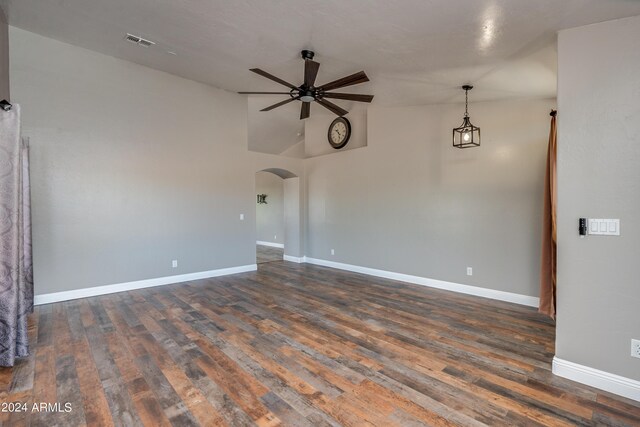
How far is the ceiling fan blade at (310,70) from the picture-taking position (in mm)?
3117

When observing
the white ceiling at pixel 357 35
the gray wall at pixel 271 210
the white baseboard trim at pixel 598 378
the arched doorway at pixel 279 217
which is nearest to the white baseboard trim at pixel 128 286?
the arched doorway at pixel 279 217

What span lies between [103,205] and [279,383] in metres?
4.10

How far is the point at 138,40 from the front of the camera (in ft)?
12.8

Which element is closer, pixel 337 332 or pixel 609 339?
pixel 609 339

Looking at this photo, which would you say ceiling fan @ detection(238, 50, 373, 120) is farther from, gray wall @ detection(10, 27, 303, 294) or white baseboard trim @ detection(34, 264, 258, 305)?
white baseboard trim @ detection(34, 264, 258, 305)

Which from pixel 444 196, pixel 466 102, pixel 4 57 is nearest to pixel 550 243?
pixel 444 196

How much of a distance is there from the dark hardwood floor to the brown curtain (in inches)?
10.3

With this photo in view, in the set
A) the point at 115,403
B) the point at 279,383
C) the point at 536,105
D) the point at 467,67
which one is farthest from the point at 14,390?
the point at 536,105

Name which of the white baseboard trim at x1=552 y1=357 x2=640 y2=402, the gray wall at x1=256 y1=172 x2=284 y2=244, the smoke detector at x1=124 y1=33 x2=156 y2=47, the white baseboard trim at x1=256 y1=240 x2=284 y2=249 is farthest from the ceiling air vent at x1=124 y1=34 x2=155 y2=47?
the white baseboard trim at x1=256 y1=240 x2=284 y2=249

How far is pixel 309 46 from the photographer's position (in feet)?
11.7

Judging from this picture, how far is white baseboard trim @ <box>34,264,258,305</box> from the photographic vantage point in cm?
417

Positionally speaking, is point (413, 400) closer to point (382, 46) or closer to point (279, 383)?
Result: point (279, 383)

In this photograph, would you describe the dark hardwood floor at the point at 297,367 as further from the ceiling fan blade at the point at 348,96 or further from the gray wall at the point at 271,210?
the gray wall at the point at 271,210

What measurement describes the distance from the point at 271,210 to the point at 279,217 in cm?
53
